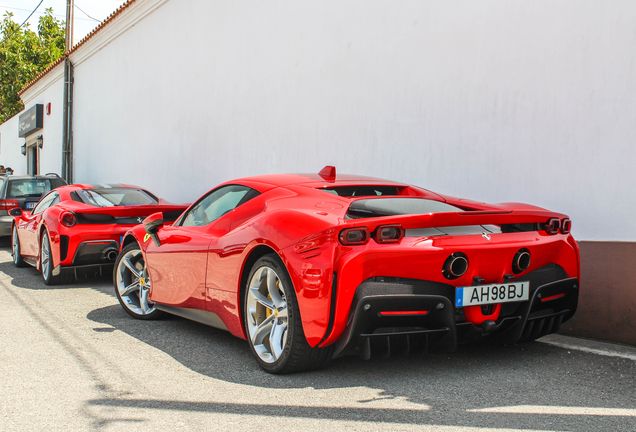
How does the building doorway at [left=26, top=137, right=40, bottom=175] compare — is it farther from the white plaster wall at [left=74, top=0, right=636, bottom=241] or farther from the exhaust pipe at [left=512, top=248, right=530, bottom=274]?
the exhaust pipe at [left=512, top=248, right=530, bottom=274]

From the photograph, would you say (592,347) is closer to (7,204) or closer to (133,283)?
(133,283)

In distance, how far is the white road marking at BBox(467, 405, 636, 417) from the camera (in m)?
2.86

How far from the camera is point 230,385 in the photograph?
132 inches

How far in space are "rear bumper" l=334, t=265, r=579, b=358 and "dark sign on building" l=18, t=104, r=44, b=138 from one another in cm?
2522

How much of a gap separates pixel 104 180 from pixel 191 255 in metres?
14.2

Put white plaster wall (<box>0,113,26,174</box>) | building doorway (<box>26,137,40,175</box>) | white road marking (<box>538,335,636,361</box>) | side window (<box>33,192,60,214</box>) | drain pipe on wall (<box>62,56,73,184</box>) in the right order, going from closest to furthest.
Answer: white road marking (<box>538,335,636,361</box>) → side window (<box>33,192,60,214</box>) → drain pipe on wall (<box>62,56,73,184</box>) → building doorway (<box>26,137,40,175</box>) → white plaster wall (<box>0,113,26,174</box>)

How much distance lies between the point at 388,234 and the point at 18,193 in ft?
33.3

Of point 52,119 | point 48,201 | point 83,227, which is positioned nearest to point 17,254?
point 48,201

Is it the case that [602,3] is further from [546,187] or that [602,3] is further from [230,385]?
[230,385]

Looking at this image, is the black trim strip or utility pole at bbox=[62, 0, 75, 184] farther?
utility pole at bbox=[62, 0, 75, 184]

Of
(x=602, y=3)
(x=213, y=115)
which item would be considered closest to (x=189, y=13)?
(x=213, y=115)

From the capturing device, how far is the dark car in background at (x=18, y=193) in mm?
10992

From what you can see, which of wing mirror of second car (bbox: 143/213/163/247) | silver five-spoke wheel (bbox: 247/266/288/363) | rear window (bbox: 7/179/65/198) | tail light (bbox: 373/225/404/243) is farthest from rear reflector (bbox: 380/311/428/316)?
rear window (bbox: 7/179/65/198)

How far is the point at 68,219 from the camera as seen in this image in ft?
22.7
